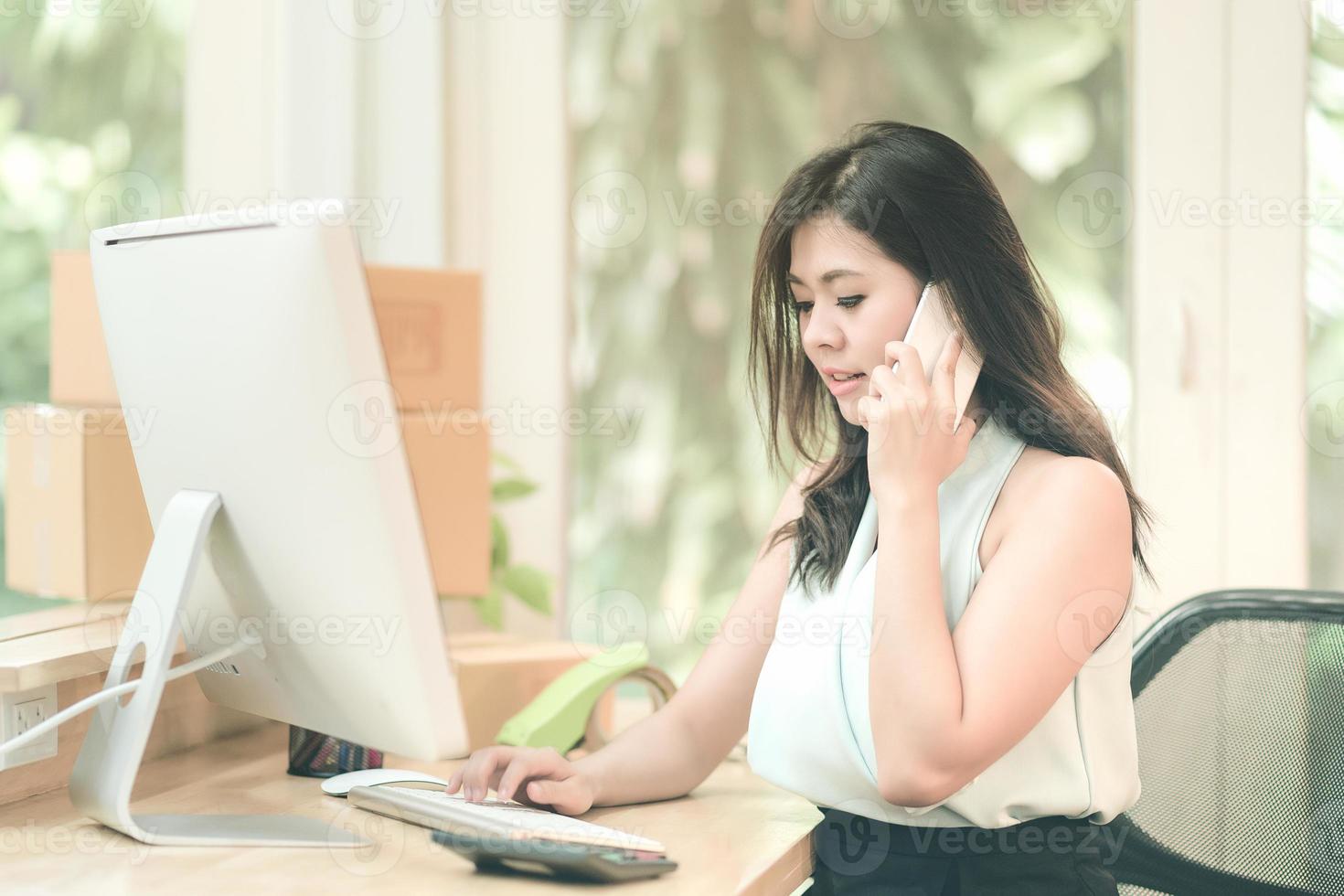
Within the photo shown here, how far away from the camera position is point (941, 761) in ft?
3.57

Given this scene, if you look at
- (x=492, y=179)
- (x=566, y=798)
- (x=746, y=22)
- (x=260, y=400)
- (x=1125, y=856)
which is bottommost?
(x=1125, y=856)

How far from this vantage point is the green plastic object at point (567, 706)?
4.98 ft

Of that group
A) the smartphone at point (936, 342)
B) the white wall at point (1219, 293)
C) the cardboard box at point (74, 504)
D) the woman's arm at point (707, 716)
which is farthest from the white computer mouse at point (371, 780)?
the white wall at point (1219, 293)

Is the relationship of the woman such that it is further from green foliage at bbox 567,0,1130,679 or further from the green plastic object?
green foliage at bbox 567,0,1130,679

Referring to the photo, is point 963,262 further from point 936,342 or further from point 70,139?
point 70,139

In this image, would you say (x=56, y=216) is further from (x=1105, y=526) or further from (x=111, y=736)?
(x=1105, y=526)

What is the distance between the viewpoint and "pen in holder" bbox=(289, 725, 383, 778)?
141cm

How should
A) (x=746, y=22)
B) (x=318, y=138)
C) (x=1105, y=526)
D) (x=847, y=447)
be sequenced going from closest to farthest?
1. (x=1105, y=526)
2. (x=847, y=447)
3. (x=318, y=138)
4. (x=746, y=22)

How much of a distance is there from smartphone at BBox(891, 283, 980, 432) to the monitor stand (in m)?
0.72

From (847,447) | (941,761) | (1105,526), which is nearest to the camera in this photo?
(941,761)

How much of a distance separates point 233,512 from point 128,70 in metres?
1.19

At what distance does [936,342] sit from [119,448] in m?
1.03

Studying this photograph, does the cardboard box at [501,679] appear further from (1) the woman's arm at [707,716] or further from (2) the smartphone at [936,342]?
(2) the smartphone at [936,342]

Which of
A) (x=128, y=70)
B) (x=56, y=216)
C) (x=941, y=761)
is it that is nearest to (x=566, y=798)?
(x=941, y=761)
